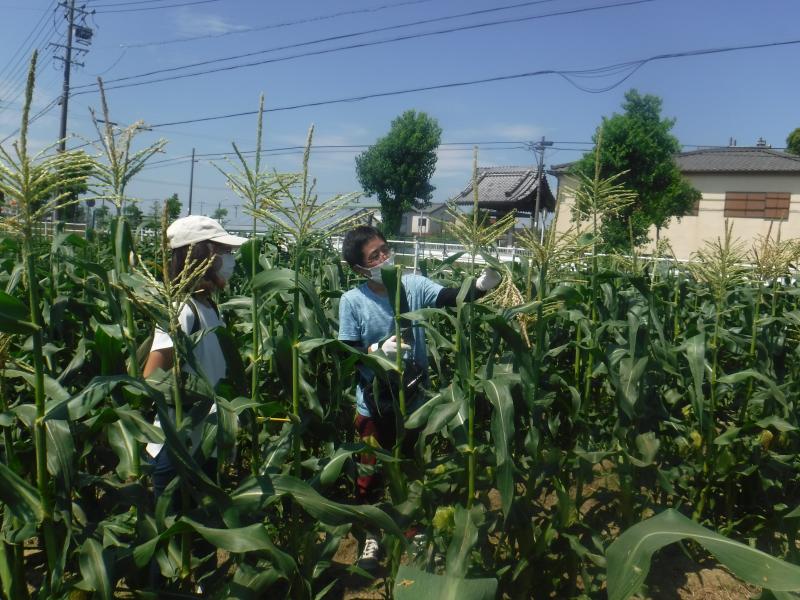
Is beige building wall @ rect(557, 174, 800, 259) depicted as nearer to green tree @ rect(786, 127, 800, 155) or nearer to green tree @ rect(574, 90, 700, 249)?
green tree @ rect(786, 127, 800, 155)

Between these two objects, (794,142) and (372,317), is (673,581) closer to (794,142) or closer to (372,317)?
(372,317)

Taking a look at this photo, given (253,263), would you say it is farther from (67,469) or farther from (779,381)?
(779,381)

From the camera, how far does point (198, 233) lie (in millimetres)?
2600

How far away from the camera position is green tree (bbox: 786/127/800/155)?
116ft

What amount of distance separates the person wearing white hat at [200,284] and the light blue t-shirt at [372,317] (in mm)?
852

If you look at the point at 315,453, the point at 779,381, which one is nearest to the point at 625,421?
the point at 779,381

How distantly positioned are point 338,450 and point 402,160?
35.9 meters

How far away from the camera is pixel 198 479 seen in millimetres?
1889

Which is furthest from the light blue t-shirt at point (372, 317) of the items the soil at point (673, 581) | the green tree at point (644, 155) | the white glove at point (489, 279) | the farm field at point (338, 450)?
the green tree at point (644, 155)

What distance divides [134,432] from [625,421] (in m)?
2.21

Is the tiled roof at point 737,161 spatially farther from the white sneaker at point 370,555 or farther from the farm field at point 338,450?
the white sneaker at point 370,555

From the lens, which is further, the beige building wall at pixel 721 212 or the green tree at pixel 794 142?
the green tree at pixel 794 142

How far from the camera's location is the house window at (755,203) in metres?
30.9

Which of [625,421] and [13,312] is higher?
[13,312]
